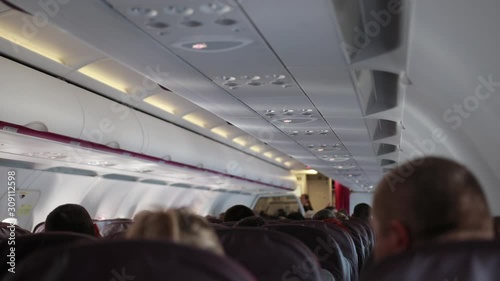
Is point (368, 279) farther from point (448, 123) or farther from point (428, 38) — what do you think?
point (448, 123)

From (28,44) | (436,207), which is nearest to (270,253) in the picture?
(436,207)

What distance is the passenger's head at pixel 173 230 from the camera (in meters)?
1.99

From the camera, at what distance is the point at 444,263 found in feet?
4.78

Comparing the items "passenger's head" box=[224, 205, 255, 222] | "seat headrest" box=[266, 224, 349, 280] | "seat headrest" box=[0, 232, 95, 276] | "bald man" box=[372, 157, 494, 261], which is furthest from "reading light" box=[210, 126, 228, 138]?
"bald man" box=[372, 157, 494, 261]

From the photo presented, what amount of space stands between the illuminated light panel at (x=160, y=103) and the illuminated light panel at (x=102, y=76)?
41.6 inches

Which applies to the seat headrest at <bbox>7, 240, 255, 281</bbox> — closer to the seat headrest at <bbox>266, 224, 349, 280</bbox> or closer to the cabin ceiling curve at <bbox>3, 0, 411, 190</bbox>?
the cabin ceiling curve at <bbox>3, 0, 411, 190</bbox>

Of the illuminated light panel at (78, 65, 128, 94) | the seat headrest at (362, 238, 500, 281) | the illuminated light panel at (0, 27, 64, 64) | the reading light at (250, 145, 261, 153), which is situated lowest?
the seat headrest at (362, 238, 500, 281)

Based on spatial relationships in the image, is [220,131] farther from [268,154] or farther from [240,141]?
[268,154]

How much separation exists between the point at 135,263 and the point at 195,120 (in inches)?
450

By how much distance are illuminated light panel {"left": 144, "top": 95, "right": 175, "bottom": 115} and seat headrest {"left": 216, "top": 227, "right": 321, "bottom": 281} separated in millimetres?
A: 7038

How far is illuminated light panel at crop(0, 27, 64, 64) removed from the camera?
21.5ft

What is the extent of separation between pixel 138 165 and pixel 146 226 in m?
9.49

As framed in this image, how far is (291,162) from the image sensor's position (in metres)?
24.5

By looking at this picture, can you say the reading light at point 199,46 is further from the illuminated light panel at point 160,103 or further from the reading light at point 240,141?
the reading light at point 240,141
